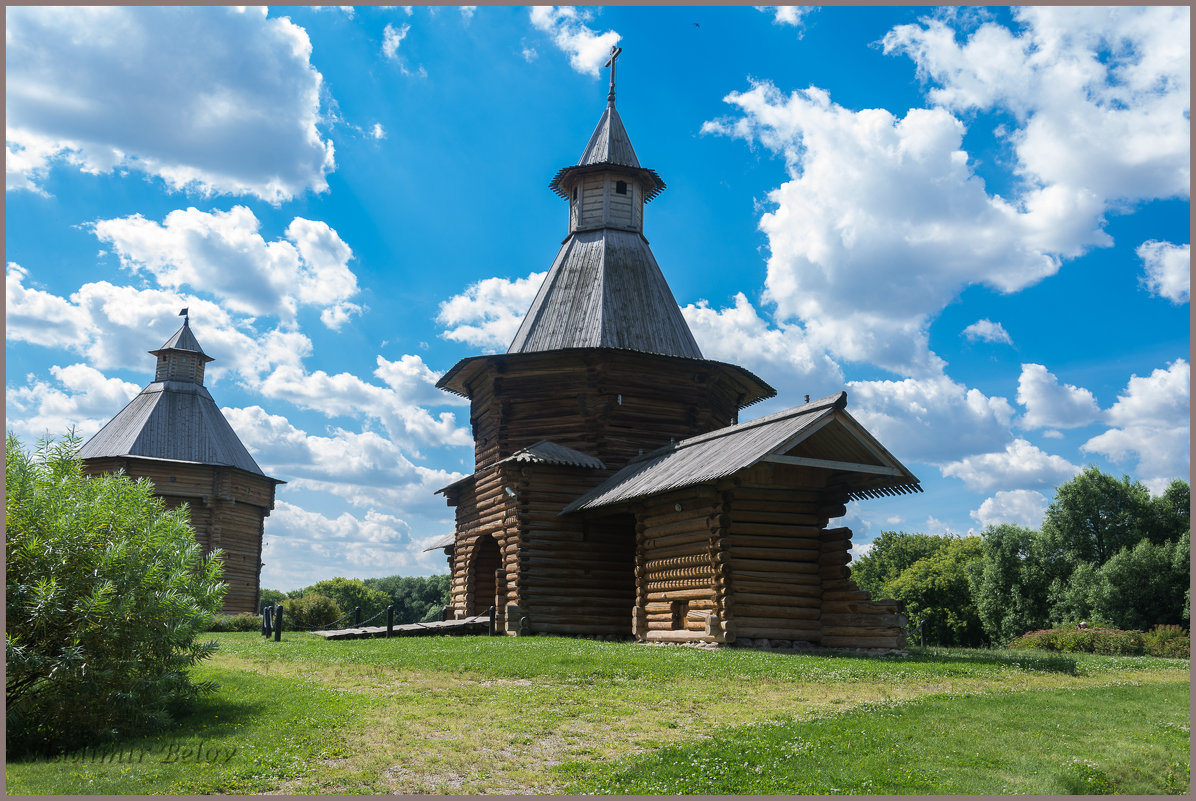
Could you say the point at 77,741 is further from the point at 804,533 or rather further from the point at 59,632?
the point at 804,533

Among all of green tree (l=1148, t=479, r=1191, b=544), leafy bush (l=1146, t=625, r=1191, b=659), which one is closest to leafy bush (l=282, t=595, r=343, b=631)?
leafy bush (l=1146, t=625, r=1191, b=659)

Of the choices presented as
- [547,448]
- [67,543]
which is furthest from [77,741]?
[547,448]

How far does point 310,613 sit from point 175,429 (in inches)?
527

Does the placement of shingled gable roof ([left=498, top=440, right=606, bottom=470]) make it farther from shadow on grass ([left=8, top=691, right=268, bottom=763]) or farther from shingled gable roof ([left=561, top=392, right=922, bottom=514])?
shadow on grass ([left=8, top=691, right=268, bottom=763])

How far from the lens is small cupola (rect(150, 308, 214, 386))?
42.3 m

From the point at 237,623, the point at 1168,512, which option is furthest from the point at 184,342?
the point at 1168,512

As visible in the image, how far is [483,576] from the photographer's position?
89.9ft

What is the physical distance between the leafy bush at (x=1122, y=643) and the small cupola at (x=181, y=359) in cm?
3878

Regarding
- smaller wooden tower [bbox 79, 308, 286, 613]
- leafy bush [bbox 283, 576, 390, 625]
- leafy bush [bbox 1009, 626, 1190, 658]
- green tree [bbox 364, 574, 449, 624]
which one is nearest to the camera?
leafy bush [bbox 1009, 626, 1190, 658]

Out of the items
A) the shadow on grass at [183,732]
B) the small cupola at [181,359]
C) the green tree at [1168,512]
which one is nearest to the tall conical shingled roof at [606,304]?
the shadow on grass at [183,732]

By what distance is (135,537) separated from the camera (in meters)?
10.3

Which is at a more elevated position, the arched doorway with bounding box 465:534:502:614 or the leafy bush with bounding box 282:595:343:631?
the arched doorway with bounding box 465:534:502:614

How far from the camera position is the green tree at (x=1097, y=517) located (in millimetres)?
40312

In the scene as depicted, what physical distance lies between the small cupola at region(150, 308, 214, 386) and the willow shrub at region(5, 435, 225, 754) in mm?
34584
